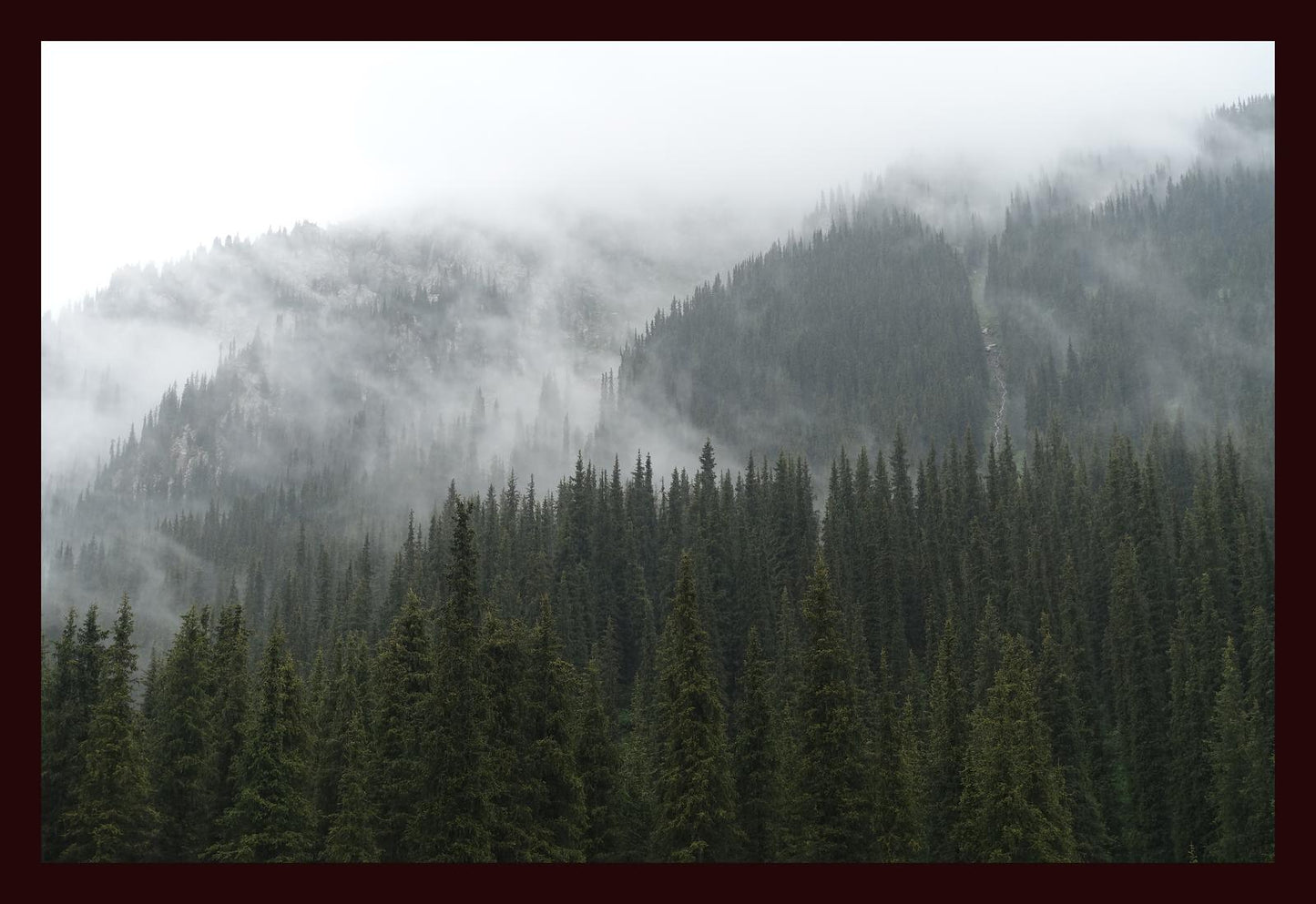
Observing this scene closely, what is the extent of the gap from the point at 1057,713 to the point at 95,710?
7174cm

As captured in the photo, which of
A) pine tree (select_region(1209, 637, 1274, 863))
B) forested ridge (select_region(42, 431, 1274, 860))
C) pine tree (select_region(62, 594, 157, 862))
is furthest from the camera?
pine tree (select_region(1209, 637, 1274, 863))

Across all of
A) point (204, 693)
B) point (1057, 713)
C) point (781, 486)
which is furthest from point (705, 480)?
point (204, 693)

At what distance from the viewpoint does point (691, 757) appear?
43.5 metres

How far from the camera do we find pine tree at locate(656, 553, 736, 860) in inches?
1692

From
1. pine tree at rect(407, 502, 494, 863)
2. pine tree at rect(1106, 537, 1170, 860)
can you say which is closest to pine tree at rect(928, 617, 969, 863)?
pine tree at rect(407, 502, 494, 863)

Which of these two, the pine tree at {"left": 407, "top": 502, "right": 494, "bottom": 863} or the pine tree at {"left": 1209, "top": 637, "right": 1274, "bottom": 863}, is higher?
the pine tree at {"left": 407, "top": 502, "right": 494, "bottom": 863}

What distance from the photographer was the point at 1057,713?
263 ft

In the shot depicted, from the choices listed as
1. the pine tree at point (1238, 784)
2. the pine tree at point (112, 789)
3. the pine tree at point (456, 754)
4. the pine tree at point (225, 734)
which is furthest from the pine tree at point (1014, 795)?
the pine tree at point (112, 789)

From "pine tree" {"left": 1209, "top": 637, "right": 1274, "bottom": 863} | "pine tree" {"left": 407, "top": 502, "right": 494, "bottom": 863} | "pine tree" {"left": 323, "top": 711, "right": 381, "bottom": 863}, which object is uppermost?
"pine tree" {"left": 407, "top": 502, "right": 494, "bottom": 863}

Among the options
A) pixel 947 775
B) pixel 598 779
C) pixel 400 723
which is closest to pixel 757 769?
pixel 598 779

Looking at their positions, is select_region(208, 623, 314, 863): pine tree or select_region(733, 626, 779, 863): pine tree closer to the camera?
select_region(208, 623, 314, 863): pine tree

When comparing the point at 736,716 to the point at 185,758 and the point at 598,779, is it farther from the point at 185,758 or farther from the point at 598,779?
the point at 185,758

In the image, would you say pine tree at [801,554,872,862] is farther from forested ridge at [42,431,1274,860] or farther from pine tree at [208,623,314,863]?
pine tree at [208,623,314,863]
